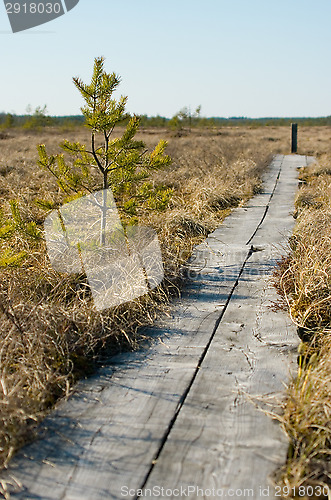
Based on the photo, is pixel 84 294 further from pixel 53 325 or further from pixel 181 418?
pixel 181 418

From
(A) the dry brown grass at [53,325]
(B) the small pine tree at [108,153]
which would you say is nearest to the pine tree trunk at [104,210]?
(B) the small pine tree at [108,153]

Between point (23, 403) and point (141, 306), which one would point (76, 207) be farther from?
point (23, 403)

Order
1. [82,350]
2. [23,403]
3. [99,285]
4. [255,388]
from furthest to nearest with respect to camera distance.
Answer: [99,285]
[82,350]
[255,388]
[23,403]

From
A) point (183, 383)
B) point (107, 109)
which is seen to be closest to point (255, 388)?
point (183, 383)

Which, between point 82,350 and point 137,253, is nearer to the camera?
point 82,350

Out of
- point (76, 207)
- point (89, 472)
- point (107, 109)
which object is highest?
point (107, 109)

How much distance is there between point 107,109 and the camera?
400cm

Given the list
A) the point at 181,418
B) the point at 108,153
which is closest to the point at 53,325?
the point at 181,418

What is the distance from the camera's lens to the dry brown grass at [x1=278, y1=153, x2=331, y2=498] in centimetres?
181

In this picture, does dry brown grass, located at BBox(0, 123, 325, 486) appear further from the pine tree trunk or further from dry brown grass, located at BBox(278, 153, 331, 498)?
dry brown grass, located at BBox(278, 153, 331, 498)

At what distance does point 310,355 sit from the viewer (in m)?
2.79

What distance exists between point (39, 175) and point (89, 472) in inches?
356

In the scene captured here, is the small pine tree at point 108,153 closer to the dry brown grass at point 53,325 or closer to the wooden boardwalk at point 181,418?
the dry brown grass at point 53,325

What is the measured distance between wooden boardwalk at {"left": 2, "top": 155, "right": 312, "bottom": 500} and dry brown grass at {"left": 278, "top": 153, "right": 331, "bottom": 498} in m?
0.08
